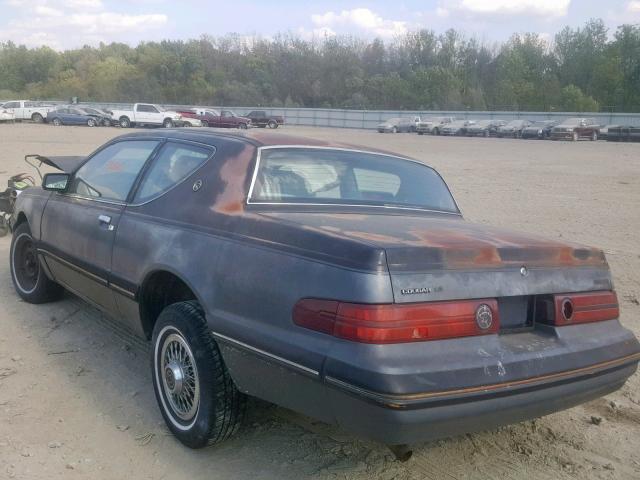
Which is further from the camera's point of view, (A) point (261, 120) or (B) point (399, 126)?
(B) point (399, 126)

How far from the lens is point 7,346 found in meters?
4.75

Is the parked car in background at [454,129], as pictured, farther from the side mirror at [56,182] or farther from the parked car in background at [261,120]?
the side mirror at [56,182]

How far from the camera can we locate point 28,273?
5.82m

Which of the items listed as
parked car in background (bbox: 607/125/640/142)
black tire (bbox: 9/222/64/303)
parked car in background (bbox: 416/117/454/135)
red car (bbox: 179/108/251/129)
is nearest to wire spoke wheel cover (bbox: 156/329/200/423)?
black tire (bbox: 9/222/64/303)

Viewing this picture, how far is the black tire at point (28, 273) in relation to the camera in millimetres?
5578

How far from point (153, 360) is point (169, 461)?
0.59 metres

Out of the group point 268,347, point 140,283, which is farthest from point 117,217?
point 268,347

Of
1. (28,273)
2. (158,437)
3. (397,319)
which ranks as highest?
(397,319)

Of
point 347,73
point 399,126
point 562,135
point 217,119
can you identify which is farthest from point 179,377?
point 347,73

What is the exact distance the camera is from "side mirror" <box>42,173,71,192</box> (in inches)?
197

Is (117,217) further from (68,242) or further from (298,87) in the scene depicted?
(298,87)

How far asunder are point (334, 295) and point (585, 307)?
130 cm

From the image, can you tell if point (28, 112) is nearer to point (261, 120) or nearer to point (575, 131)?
point (261, 120)

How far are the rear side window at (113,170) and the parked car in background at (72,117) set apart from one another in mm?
42384
